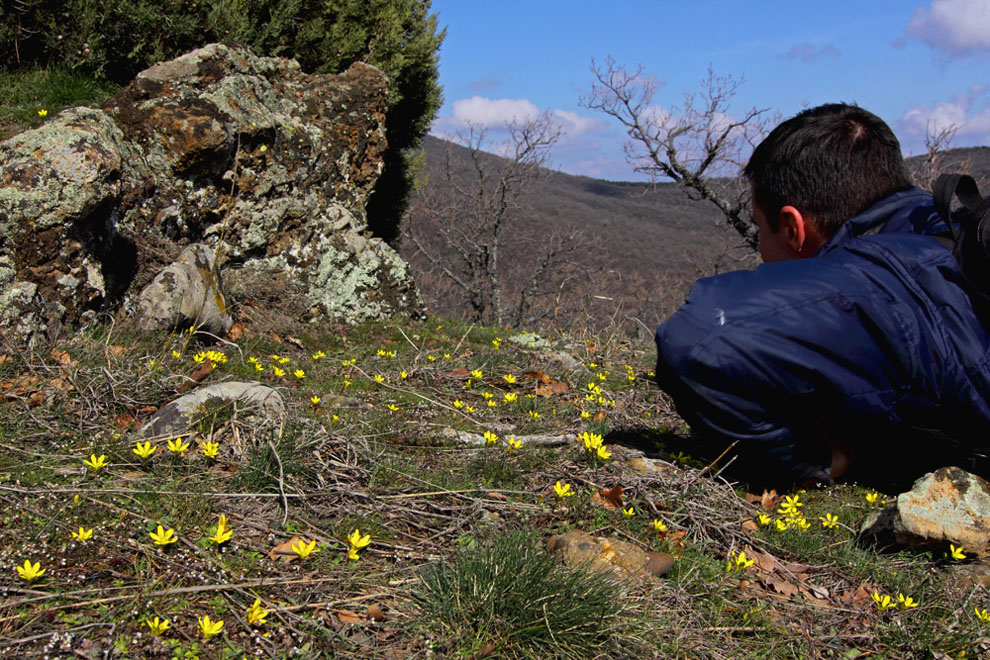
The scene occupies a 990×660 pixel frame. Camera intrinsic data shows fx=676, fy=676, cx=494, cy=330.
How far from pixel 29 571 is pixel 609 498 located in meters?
1.75

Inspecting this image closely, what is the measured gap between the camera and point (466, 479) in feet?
8.47

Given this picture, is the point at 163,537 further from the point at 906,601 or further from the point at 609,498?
the point at 906,601

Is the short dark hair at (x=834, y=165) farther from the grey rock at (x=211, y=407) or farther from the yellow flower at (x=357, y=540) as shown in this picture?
the grey rock at (x=211, y=407)

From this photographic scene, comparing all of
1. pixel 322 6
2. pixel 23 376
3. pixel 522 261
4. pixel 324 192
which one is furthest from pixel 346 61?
pixel 522 261

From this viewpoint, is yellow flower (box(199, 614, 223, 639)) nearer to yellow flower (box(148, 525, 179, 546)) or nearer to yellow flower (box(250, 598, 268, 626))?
yellow flower (box(250, 598, 268, 626))

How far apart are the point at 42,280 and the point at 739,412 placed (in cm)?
382

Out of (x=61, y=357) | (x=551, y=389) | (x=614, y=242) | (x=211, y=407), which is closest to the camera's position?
(x=211, y=407)

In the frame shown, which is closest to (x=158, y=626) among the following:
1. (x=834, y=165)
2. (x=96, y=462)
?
(x=96, y=462)

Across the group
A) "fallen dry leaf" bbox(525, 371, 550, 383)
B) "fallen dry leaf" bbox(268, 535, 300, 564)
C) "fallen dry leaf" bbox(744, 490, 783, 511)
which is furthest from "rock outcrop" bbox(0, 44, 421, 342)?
"fallen dry leaf" bbox(744, 490, 783, 511)

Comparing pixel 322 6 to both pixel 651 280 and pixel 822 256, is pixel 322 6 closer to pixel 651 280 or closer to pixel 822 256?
pixel 822 256

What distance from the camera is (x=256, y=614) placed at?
1.67m

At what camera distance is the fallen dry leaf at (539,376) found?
4329 millimetres

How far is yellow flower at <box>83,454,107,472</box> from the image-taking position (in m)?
2.22

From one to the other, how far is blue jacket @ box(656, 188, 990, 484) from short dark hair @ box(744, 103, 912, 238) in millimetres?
110
